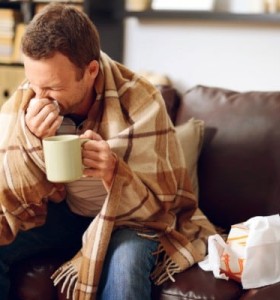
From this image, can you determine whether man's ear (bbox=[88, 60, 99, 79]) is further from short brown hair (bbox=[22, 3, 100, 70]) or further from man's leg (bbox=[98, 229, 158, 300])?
man's leg (bbox=[98, 229, 158, 300])

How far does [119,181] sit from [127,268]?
230 mm

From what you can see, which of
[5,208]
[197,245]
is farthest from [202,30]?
[5,208]

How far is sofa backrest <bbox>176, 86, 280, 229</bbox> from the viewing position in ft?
6.43

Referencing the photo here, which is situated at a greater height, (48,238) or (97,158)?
(97,158)

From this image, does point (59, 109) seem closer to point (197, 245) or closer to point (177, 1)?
point (197, 245)

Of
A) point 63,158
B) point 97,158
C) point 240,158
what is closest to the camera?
point 63,158

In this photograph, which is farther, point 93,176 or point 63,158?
point 93,176

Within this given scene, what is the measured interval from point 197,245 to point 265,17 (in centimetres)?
98

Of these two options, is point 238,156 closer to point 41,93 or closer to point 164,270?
point 164,270

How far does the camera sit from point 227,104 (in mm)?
2080

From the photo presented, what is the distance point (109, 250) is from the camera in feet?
5.27

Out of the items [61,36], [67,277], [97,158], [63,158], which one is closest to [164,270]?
[67,277]

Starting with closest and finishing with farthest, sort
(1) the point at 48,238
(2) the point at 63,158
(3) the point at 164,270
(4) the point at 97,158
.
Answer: (2) the point at 63,158
(4) the point at 97,158
(3) the point at 164,270
(1) the point at 48,238

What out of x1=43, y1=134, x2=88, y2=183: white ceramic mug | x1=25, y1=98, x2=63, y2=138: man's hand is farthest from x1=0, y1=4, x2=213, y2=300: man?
x1=43, y1=134, x2=88, y2=183: white ceramic mug
